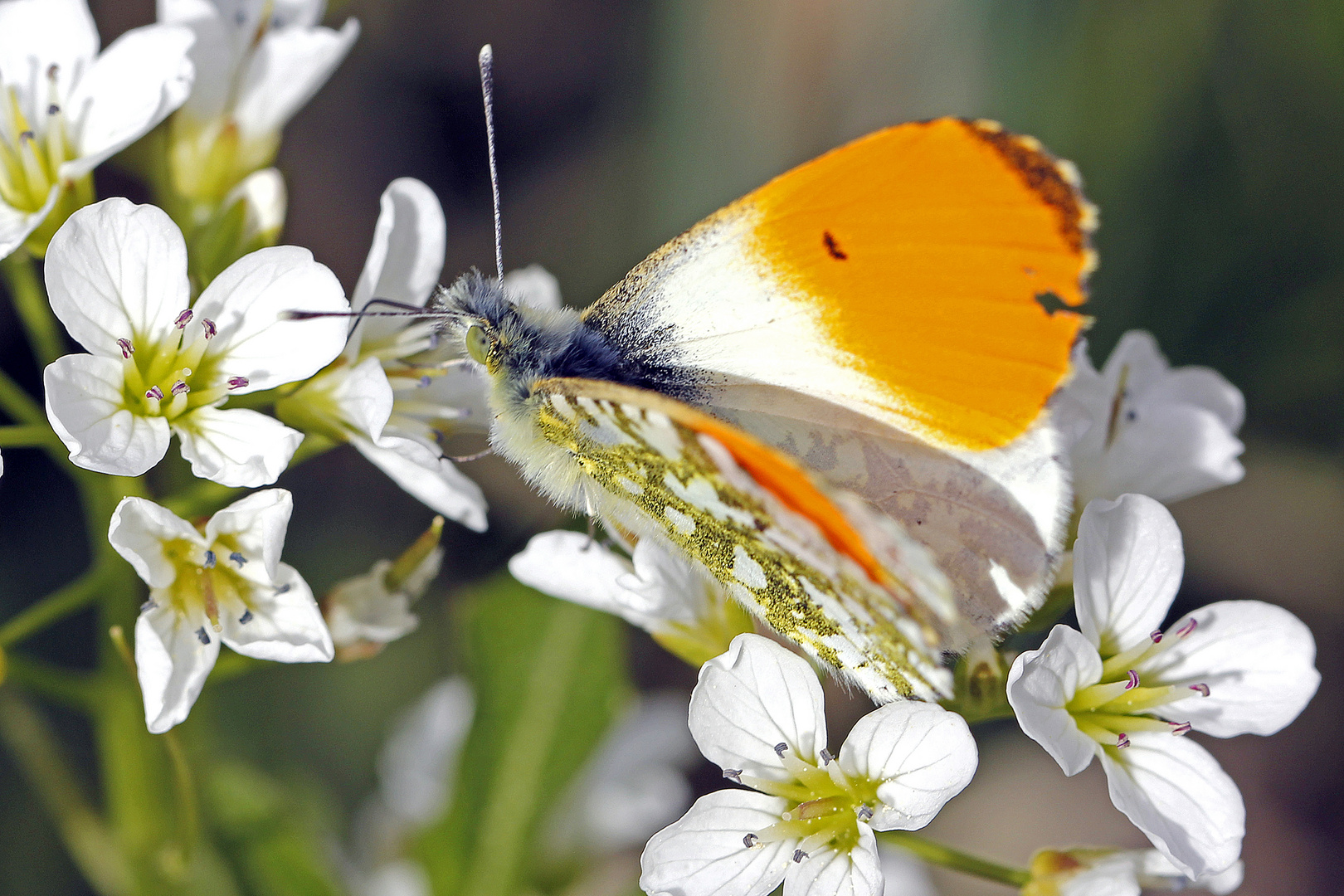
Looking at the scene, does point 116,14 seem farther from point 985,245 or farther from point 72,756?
point 985,245

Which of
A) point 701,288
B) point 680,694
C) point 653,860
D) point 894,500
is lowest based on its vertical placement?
point 680,694

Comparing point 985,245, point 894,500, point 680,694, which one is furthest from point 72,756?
point 985,245

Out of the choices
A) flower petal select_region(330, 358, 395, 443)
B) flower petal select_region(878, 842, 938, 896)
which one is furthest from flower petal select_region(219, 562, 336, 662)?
flower petal select_region(878, 842, 938, 896)

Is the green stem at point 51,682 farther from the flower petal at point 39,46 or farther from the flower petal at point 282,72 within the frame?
the flower petal at point 282,72

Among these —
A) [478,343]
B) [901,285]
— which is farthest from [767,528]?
[478,343]

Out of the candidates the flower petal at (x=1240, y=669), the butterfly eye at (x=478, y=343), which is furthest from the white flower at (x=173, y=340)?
the flower petal at (x=1240, y=669)

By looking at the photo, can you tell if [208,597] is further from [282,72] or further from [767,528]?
[282,72]
